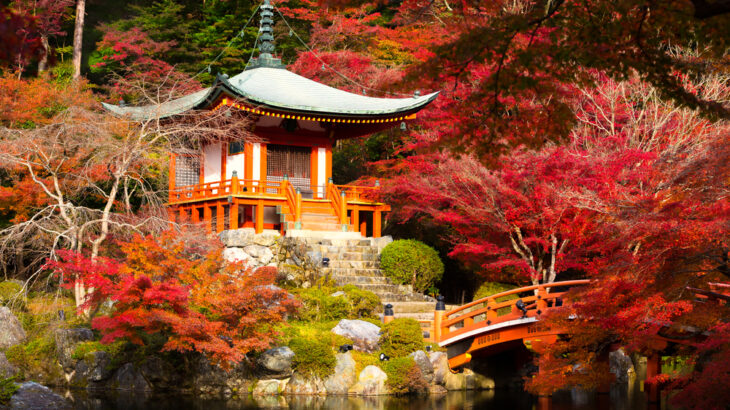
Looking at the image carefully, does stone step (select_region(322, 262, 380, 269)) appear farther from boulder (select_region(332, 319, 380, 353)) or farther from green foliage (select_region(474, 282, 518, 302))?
boulder (select_region(332, 319, 380, 353))

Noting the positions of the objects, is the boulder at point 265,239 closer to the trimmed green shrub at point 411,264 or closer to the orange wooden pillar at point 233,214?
the orange wooden pillar at point 233,214

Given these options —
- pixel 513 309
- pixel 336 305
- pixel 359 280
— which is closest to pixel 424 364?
pixel 513 309

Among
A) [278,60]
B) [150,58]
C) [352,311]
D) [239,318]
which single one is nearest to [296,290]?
[352,311]

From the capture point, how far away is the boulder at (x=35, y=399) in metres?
11.2

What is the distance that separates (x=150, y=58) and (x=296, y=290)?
13872 mm

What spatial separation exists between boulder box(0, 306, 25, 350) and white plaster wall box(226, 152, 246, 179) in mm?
6918

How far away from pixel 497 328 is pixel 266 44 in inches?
495

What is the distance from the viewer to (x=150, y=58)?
2661 cm

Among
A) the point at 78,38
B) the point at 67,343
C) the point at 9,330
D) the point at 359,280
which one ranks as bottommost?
the point at 67,343

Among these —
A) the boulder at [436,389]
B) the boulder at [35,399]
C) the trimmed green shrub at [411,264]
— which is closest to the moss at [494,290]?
the trimmed green shrub at [411,264]

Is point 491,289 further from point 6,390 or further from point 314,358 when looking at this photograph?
point 6,390

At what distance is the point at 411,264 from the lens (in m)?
17.9

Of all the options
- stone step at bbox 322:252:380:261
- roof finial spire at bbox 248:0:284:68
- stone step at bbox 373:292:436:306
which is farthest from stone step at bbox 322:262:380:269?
roof finial spire at bbox 248:0:284:68

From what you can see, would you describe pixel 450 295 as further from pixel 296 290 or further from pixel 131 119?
pixel 131 119
